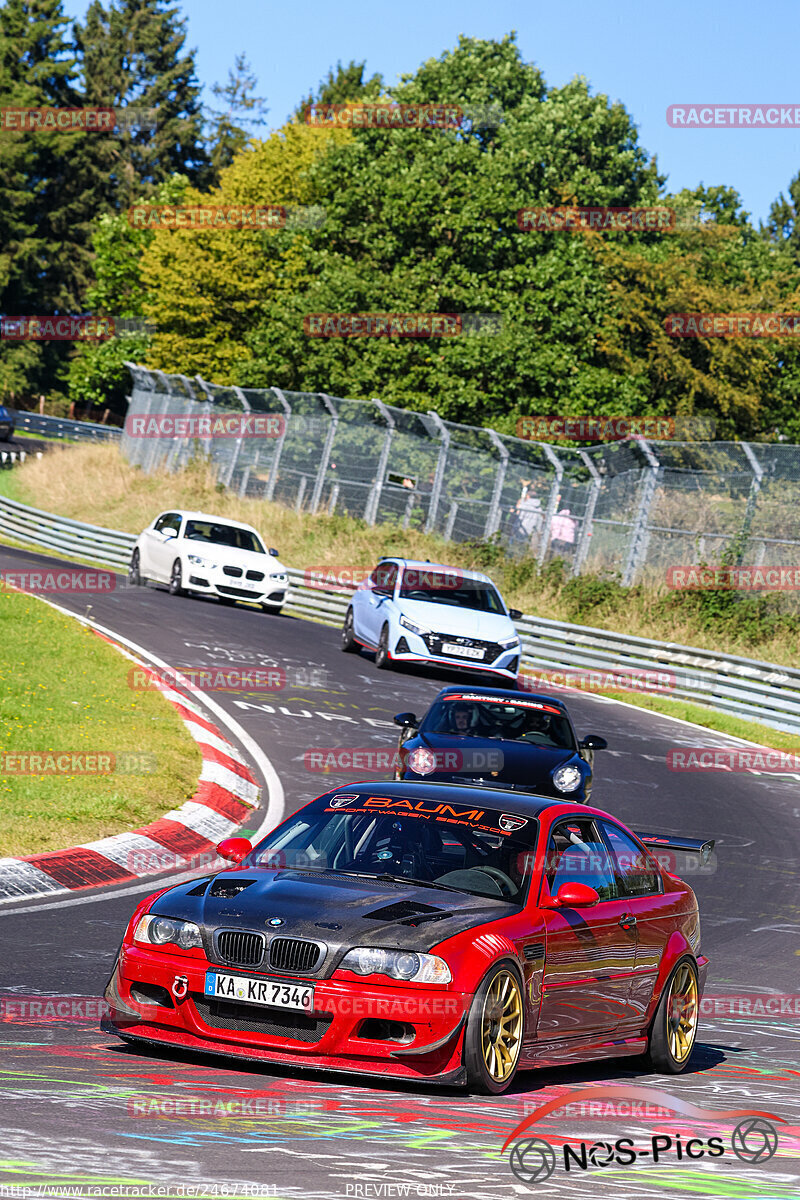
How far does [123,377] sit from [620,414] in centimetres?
4151

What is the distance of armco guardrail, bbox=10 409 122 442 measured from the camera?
2677 inches

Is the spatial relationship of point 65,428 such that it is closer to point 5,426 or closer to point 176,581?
point 5,426

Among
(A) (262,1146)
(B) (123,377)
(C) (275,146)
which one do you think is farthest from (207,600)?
(B) (123,377)

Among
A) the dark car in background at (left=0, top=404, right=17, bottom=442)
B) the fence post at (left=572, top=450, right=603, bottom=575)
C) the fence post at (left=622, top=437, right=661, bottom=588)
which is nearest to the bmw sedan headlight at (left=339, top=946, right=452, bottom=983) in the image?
the fence post at (left=622, top=437, right=661, bottom=588)

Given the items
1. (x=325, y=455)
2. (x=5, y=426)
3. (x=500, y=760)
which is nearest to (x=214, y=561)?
(x=325, y=455)

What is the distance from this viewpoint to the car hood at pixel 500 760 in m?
14.0

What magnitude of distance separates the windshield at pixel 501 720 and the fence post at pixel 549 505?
1648cm

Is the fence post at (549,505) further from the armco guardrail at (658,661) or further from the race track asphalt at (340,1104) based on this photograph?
the race track asphalt at (340,1104)

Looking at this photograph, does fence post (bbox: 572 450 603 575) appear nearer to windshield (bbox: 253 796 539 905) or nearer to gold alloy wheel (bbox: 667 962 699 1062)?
gold alloy wheel (bbox: 667 962 699 1062)

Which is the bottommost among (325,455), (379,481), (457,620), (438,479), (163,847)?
(163,847)

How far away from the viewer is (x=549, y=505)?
1280 inches

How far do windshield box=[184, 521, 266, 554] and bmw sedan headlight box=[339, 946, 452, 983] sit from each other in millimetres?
22997

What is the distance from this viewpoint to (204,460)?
4325cm

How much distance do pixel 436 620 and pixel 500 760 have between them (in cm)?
958
